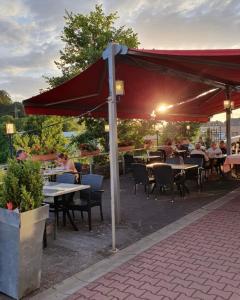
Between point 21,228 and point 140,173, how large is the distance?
16.3 feet

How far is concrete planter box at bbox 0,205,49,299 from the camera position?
3092 mm

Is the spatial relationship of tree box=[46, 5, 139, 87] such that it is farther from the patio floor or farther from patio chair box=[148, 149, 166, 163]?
the patio floor

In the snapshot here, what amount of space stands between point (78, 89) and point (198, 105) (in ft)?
20.4

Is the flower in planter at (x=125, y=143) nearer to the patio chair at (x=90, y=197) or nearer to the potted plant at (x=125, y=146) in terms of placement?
the potted plant at (x=125, y=146)

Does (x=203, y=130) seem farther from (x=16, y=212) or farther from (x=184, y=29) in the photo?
(x=16, y=212)

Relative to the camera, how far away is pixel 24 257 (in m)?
3.13

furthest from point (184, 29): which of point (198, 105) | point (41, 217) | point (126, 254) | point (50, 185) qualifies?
point (41, 217)

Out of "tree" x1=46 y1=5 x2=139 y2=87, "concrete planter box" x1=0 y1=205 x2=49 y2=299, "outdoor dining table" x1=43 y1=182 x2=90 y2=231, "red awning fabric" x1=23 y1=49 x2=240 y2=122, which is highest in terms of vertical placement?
"tree" x1=46 y1=5 x2=139 y2=87

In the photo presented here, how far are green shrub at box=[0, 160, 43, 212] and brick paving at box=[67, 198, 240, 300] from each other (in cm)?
98

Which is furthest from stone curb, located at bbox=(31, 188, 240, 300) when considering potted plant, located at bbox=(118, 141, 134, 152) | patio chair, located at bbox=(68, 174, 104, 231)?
potted plant, located at bbox=(118, 141, 134, 152)

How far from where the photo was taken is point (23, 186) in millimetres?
3211

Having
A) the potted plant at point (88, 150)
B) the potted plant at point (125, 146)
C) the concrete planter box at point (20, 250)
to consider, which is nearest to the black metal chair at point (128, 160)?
the potted plant at point (125, 146)

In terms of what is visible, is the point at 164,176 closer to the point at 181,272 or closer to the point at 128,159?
the point at 181,272

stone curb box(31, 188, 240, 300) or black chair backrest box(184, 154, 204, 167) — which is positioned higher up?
black chair backrest box(184, 154, 204, 167)
